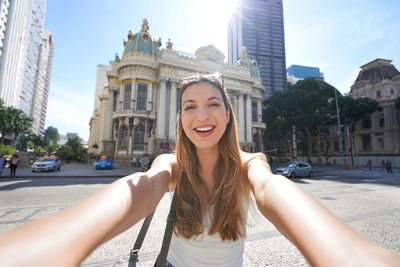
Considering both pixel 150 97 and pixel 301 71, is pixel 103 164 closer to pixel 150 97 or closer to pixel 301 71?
pixel 150 97

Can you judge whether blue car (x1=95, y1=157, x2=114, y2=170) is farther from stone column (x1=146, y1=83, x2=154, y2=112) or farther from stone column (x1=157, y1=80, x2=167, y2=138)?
stone column (x1=146, y1=83, x2=154, y2=112)

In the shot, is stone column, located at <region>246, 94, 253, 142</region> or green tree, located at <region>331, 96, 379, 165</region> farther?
stone column, located at <region>246, 94, 253, 142</region>

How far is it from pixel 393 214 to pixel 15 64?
96483 mm

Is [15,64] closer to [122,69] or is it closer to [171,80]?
[122,69]

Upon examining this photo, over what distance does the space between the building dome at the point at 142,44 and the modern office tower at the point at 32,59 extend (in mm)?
70236

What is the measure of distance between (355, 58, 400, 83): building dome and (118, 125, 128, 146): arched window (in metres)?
57.4

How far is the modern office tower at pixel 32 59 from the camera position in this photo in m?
71.6

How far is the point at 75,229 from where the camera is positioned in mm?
587

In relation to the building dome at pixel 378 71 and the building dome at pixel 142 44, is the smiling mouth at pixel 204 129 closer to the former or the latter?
the building dome at pixel 142 44

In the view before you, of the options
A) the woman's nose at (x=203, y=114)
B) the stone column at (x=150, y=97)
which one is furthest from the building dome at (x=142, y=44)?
the woman's nose at (x=203, y=114)

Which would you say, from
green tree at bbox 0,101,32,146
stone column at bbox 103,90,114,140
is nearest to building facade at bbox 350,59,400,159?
stone column at bbox 103,90,114,140

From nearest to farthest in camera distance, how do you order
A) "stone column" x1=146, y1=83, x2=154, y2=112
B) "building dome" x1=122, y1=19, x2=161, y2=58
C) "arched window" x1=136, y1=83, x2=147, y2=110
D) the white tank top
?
the white tank top → "stone column" x1=146, y1=83, x2=154, y2=112 → "arched window" x1=136, y1=83, x2=147, y2=110 → "building dome" x1=122, y1=19, x2=161, y2=58

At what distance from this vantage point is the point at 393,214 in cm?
450

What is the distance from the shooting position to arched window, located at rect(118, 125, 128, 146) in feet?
87.2
